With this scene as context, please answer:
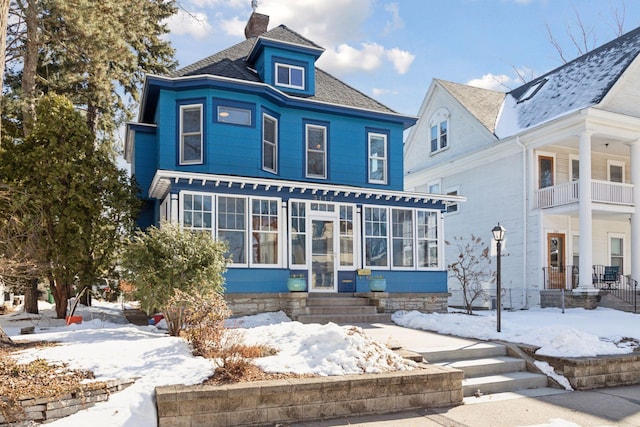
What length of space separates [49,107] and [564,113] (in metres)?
15.3

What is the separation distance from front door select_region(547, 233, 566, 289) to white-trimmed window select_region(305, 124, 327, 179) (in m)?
8.93

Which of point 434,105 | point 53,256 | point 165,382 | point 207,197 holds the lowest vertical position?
point 165,382

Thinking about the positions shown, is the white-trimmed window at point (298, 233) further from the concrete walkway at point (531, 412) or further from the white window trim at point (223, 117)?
the concrete walkway at point (531, 412)

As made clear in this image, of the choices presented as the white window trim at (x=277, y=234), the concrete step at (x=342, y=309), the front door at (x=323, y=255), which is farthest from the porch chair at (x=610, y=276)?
the white window trim at (x=277, y=234)

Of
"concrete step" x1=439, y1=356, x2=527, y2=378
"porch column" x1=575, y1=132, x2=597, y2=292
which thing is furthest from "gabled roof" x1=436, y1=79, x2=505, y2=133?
"concrete step" x1=439, y1=356, x2=527, y2=378

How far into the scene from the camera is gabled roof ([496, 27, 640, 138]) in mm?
17500

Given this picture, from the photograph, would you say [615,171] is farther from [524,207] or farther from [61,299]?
[61,299]

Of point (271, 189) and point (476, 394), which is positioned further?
point (271, 189)

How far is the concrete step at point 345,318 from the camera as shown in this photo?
38.8 ft

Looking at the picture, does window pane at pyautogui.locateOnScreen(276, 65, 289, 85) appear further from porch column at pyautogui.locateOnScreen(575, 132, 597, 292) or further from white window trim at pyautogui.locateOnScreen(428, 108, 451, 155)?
white window trim at pyautogui.locateOnScreen(428, 108, 451, 155)

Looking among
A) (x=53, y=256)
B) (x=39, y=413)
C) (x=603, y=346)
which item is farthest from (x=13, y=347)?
(x=603, y=346)

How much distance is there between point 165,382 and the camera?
236 inches

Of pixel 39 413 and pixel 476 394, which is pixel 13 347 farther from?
pixel 476 394

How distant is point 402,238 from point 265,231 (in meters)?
4.21
